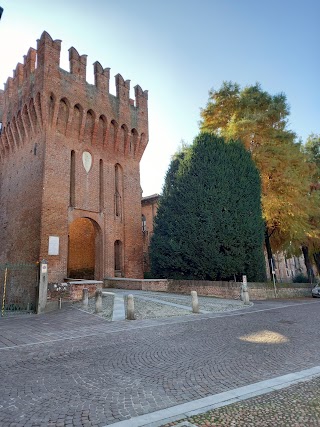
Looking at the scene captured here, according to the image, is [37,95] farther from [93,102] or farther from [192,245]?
[192,245]

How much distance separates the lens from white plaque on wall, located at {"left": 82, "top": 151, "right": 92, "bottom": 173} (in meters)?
20.8

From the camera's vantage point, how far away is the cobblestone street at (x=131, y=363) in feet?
11.7

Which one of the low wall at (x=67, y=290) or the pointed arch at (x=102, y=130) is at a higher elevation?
the pointed arch at (x=102, y=130)

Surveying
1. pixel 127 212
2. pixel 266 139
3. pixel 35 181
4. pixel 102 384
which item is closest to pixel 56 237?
pixel 35 181

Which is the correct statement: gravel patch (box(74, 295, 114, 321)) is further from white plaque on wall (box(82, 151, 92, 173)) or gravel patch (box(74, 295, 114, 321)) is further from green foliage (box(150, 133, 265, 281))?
white plaque on wall (box(82, 151, 92, 173))

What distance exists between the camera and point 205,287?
17281 mm

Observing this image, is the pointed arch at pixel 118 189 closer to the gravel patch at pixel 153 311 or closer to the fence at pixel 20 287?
the fence at pixel 20 287

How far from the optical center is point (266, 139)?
21.0 m

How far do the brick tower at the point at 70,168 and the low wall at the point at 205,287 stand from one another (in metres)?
2.05

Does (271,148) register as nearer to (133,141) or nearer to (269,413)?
(133,141)

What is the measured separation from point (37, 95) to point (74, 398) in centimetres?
1895

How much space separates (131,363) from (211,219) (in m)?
13.1

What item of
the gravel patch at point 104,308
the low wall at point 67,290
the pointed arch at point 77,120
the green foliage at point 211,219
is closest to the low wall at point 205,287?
the green foliage at point 211,219

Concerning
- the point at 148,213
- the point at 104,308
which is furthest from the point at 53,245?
the point at 148,213
